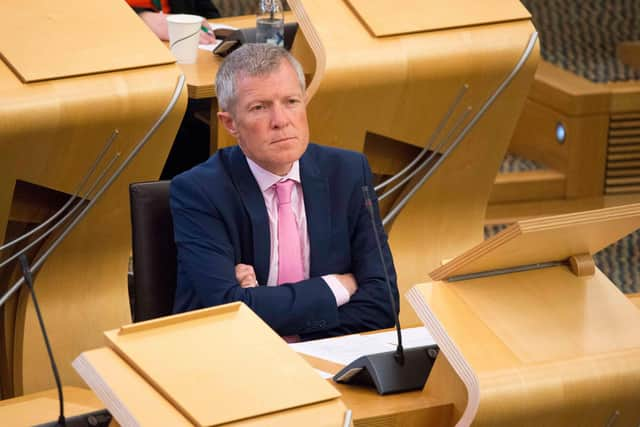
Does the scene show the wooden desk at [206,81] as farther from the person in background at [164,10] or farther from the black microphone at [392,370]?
the black microphone at [392,370]

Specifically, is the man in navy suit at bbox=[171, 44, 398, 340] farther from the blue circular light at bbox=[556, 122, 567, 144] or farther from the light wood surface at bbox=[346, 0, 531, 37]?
the blue circular light at bbox=[556, 122, 567, 144]

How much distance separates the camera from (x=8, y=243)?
321cm

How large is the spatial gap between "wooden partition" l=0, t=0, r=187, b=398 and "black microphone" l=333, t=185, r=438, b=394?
52.1 inches

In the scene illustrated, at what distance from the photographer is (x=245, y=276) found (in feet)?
8.47

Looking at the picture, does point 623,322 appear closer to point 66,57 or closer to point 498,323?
point 498,323

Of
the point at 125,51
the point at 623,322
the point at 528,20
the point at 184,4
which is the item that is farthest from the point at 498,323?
the point at 184,4

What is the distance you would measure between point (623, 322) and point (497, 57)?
5.65 ft

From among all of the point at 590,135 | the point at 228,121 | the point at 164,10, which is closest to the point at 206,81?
the point at 228,121

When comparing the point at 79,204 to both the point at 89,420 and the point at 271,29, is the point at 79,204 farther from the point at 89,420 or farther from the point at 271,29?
the point at 89,420

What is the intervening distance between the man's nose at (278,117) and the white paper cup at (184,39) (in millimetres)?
1246

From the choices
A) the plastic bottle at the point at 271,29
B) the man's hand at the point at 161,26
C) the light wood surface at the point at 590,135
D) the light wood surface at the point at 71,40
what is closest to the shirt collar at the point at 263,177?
the light wood surface at the point at 71,40

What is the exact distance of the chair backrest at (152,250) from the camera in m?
2.54

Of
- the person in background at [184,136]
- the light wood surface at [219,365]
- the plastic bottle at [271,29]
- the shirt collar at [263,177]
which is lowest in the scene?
the person in background at [184,136]

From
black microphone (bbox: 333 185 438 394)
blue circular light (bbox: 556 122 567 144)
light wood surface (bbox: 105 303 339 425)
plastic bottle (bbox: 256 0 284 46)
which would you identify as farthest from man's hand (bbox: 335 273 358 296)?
blue circular light (bbox: 556 122 567 144)
